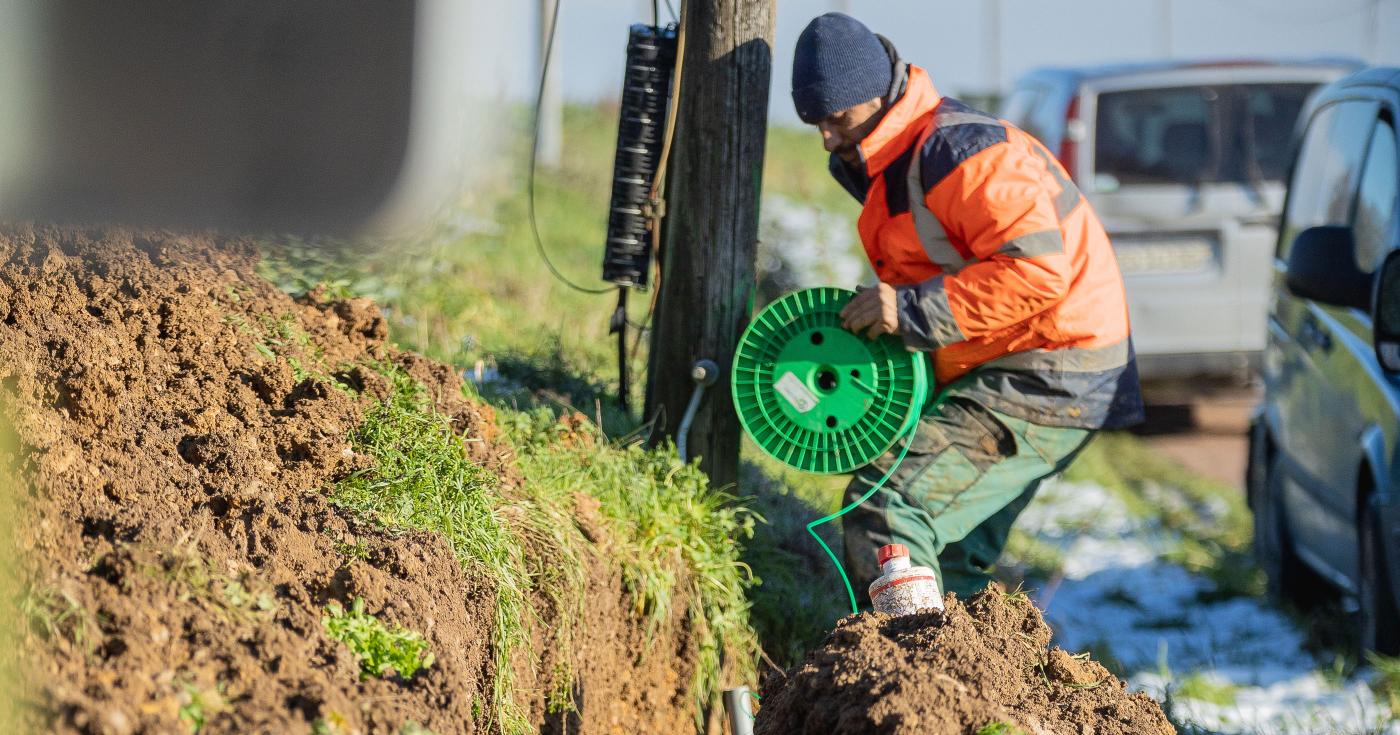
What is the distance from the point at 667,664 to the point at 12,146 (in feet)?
7.57

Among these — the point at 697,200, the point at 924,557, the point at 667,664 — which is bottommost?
the point at 667,664

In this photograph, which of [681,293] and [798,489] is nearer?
[681,293]

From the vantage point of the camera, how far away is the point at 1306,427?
5.75m

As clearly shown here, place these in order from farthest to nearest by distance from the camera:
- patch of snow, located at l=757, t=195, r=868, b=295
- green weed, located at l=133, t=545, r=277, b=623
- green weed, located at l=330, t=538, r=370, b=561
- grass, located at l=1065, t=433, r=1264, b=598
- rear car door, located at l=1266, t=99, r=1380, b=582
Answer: patch of snow, located at l=757, t=195, r=868, b=295
grass, located at l=1065, t=433, r=1264, b=598
rear car door, located at l=1266, t=99, r=1380, b=582
green weed, located at l=330, t=538, r=370, b=561
green weed, located at l=133, t=545, r=277, b=623

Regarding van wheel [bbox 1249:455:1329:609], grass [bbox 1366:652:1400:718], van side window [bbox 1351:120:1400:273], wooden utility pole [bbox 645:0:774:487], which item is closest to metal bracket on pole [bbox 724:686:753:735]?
wooden utility pole [bbox 645:0:774:487]

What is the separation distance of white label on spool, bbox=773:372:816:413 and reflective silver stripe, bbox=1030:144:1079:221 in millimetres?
838

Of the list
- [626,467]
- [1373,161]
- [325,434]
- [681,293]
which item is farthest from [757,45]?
[1373,161]

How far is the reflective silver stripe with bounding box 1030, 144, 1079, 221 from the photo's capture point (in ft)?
12.4

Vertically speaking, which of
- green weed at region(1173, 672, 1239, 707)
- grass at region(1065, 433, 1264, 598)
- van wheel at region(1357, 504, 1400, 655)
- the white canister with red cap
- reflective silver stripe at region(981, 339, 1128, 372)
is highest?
reflective silver stripe at region(981, 339, 1128, 372)

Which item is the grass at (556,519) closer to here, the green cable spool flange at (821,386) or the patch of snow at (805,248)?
the green cable spool flange at (821,386)

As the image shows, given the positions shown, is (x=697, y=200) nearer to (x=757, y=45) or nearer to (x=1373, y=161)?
(x=757, y=45)

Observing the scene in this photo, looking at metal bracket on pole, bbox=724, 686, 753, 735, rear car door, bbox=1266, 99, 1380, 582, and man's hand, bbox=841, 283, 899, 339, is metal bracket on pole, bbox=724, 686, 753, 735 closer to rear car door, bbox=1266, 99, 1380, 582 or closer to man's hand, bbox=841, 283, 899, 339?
man's hand, bbox=841, 283, 899, 339

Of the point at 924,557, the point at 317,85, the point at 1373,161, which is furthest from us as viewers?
the point at 1373,161

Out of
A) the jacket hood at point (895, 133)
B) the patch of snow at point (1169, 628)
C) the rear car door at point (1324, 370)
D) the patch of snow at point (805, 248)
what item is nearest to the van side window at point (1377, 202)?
the rear car door at point (1324, 370)
